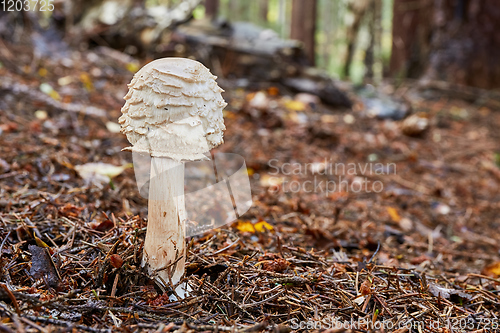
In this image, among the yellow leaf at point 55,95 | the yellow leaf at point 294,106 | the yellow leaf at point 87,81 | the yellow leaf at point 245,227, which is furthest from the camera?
the yellow leaf at point 294,106

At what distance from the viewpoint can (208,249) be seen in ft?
7.43

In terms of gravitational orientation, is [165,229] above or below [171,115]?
below

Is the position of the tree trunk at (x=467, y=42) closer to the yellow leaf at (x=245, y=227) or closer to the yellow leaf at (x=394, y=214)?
the yellow leaf at (x=394, y=214)

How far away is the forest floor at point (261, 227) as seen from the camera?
1733 millimetres

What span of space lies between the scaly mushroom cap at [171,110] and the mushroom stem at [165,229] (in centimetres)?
19

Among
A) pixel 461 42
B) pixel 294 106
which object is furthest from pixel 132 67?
pixel 461 42

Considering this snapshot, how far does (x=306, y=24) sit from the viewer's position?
1003cm

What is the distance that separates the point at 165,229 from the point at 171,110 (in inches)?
23.9

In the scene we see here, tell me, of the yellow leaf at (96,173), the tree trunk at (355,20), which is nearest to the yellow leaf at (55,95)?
the yellow leaf at (96,173)

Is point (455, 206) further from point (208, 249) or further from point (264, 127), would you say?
point (208, 249)

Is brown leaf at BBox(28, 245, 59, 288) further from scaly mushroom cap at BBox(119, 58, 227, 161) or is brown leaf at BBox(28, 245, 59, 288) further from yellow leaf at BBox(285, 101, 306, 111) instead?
yellow leaf at BBox(285, 101, 306, 111)

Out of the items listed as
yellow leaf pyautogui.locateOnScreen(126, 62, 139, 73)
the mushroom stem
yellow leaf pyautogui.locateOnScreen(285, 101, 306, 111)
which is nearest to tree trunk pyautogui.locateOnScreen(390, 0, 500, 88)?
yellow leaf pyautogui.locateOnScreen(285, 101, 306, 111)

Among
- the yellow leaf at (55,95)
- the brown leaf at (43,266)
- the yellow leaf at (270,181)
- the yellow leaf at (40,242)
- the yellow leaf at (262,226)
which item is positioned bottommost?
the yellow leaf at (270,181)

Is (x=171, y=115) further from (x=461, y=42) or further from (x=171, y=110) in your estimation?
(x=461, y=42)
